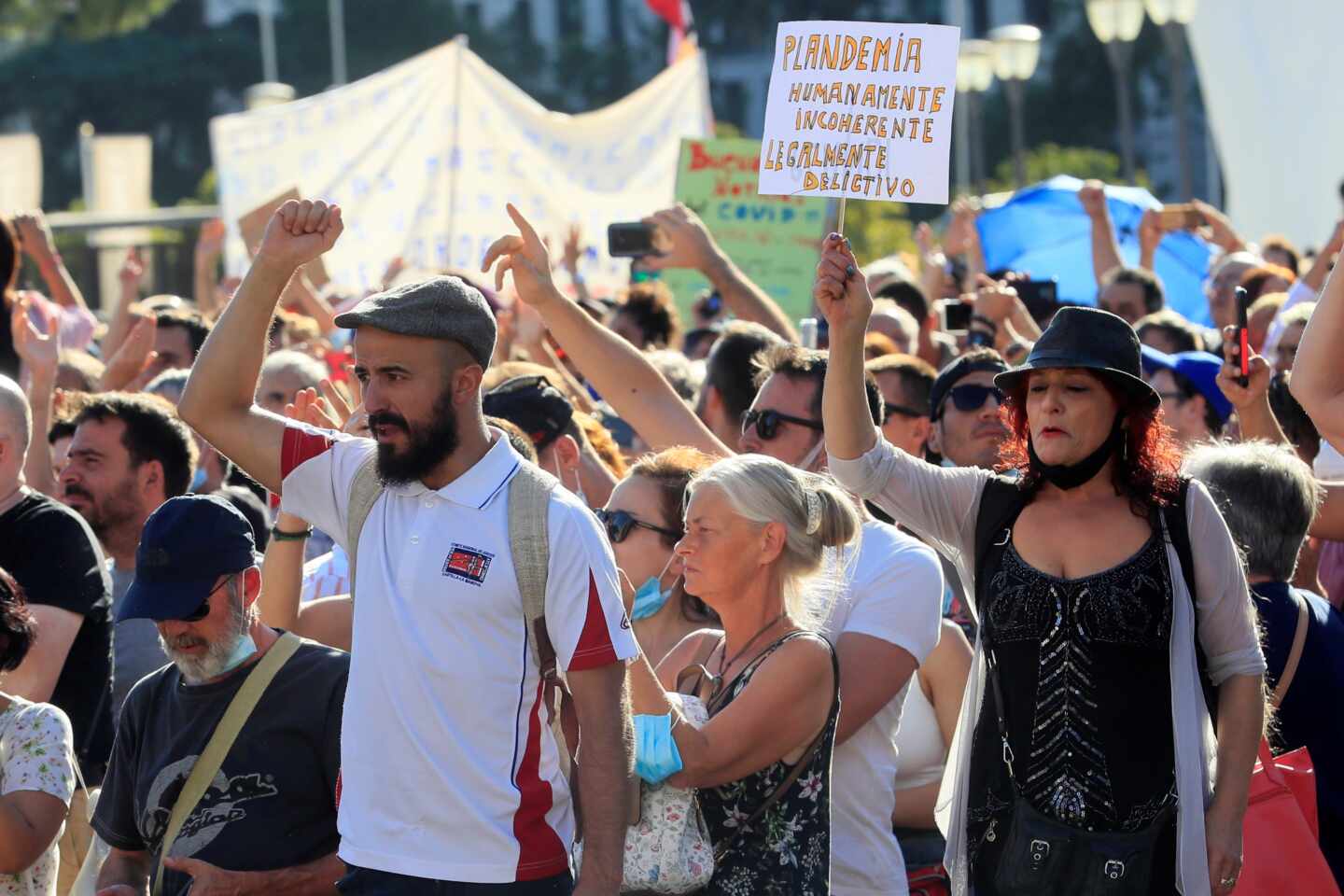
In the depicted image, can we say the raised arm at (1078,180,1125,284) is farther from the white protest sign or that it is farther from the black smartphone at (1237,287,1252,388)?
the white protest sign

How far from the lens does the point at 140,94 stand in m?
63.3

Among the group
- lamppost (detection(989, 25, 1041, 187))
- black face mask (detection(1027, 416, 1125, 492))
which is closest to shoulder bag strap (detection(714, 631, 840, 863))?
black face mask (detection(1027, 416, 1125, 492))

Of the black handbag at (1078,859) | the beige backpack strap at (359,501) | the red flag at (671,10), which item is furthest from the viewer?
the red flag at (671,10)

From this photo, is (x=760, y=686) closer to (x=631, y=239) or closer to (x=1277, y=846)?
(x=1277, y=846)

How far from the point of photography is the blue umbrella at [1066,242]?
10.8 meters

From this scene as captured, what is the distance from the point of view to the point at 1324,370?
9.78ft

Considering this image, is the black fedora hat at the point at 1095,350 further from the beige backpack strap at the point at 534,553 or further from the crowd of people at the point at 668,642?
the beige backpack strap at the point at 534,553

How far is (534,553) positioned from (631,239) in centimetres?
358

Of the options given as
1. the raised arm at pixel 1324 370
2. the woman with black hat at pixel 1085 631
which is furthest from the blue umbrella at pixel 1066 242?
the raised arm at pixel 1324 370

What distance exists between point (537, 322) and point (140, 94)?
5882 centimetres

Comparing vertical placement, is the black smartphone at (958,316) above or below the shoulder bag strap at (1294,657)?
above

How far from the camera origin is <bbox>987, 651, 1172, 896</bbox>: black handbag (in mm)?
3844

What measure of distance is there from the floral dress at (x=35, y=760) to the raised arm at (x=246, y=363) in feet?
2.30

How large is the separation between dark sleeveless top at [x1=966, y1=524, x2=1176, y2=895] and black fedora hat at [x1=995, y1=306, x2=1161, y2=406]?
1.01ft
